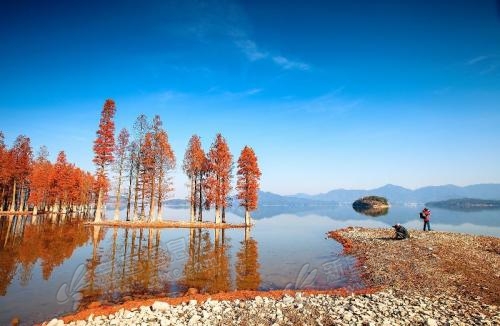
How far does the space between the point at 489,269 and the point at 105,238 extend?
36.4m

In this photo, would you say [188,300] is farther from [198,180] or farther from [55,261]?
[198,180]

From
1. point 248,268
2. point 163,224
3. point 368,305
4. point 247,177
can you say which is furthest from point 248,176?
point 368,305

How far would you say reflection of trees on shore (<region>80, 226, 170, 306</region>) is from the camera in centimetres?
1614

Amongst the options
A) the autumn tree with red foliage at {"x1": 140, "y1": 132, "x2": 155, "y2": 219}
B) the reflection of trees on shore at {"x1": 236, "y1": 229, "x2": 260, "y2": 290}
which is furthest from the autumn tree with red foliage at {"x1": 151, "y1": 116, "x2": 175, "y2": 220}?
the reflection of trees on shore at {"x1": 236, "y1": 229, "x2": 260, "y2": 290}

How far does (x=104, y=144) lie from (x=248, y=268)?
37138 millimetres

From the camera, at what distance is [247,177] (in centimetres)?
5403

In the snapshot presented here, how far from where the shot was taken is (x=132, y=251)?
91.7ft

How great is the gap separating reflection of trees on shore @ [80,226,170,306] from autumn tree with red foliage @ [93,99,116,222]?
18.1m

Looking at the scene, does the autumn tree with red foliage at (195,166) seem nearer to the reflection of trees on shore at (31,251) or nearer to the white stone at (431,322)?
the reflection of trees on shore at (31,251)

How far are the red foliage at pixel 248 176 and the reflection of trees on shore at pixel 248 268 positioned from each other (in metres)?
19.8

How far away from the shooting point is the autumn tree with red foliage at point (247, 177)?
52938 mm

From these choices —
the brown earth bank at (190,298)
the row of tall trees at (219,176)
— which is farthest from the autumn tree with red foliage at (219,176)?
the brown earth bank at (190,298)

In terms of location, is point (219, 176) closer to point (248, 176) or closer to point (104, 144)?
point (248, 176)

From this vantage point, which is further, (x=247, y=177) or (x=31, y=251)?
(x=247, y=177)
